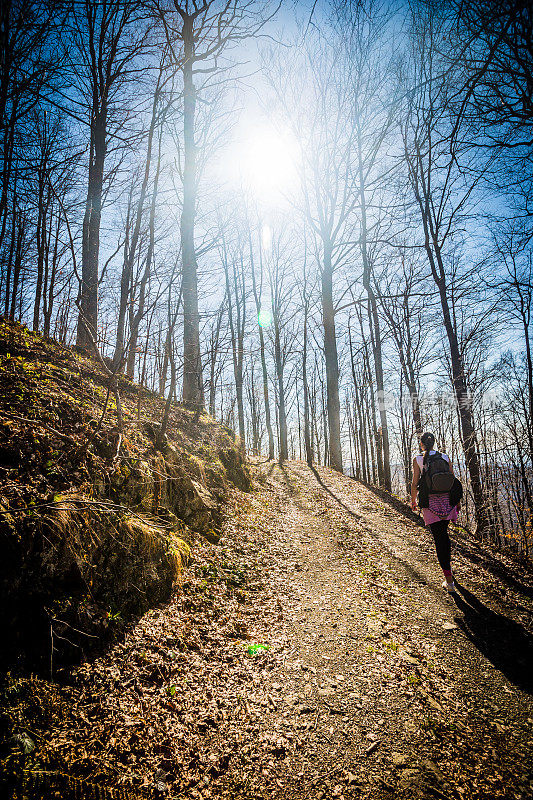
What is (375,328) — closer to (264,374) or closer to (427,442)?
(264,374)

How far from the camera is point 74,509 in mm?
3127

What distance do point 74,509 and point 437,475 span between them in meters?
4.99

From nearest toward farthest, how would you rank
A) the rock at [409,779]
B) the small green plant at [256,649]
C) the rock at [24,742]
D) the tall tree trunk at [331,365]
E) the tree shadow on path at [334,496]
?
1. the rock at [24,742]
2. the rock at [409,779]
3. the small green plant at [256,649]
4. the tree shadow on path at [334,496]
5. the tall tree trunk at [331,365]

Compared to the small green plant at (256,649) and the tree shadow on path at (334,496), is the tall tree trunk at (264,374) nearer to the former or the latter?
the tree shadow on path at (334,496)

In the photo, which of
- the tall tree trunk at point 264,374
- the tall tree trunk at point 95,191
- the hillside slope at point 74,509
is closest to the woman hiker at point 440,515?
the hillside slope at point 74,509

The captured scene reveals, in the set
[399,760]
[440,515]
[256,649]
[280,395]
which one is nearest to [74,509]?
[256,649]

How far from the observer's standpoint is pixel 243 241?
20531 mm

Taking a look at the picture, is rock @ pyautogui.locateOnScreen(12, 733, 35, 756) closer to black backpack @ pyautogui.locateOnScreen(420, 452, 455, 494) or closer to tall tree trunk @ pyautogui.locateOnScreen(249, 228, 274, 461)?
black backpack @ pyautogui.locateOnScreen(420, 452, 455, 494)

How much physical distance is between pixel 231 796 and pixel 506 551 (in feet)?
22.9

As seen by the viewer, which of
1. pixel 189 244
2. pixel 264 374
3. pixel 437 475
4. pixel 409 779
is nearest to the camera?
pixel 409 779

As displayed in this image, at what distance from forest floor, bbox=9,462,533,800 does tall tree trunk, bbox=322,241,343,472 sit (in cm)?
922

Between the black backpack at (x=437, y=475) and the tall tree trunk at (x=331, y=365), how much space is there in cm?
939

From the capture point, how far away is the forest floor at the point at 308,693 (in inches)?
89.6

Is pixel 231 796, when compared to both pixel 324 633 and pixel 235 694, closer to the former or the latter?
pixel 235 694
